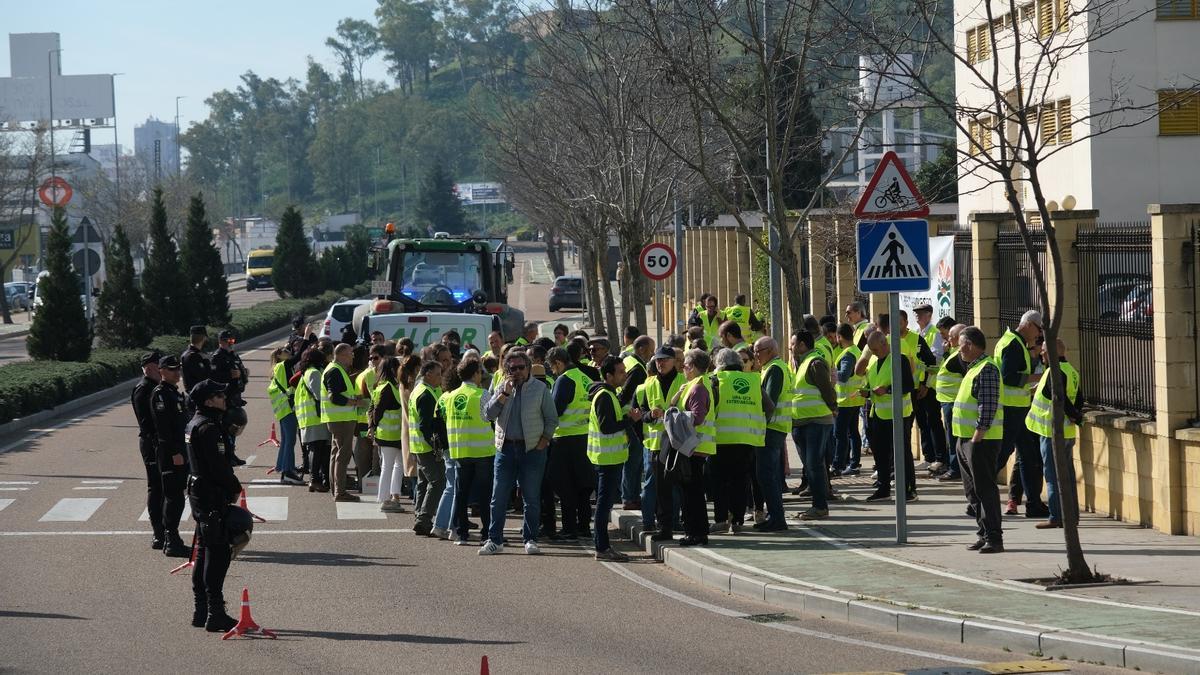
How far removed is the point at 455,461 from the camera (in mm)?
14359

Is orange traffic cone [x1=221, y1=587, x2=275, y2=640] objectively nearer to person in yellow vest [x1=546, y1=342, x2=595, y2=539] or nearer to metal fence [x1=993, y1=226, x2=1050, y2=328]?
person in yellow vest [x1=546, y1=342, x2=595, y2=539]

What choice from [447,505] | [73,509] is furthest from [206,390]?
[73,509]

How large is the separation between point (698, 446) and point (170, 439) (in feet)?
14.5

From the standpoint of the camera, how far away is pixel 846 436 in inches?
733

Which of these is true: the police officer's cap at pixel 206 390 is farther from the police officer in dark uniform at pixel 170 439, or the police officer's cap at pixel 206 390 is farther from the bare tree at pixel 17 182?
the bare tree at pixel 17 182

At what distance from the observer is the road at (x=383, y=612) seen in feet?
31.6

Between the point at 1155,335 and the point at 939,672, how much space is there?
5969 mm

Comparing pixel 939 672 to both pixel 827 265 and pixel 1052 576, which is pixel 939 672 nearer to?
pixel 1052 576

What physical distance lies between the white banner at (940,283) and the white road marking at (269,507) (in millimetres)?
8178

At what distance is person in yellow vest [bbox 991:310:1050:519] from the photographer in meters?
14.0

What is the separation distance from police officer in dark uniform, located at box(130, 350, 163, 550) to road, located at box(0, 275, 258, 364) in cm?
3052

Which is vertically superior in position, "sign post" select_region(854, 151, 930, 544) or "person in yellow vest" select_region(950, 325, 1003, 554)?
"sign post" select_region(854, 151, 930, 544)

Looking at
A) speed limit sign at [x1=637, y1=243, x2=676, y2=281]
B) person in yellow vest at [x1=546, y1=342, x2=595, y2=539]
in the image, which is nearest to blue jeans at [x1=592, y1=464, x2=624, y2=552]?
person in yellow vest at [x1=546, y1=342, x2=595, y2=539]

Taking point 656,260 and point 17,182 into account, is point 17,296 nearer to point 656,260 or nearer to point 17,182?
point 17,182
